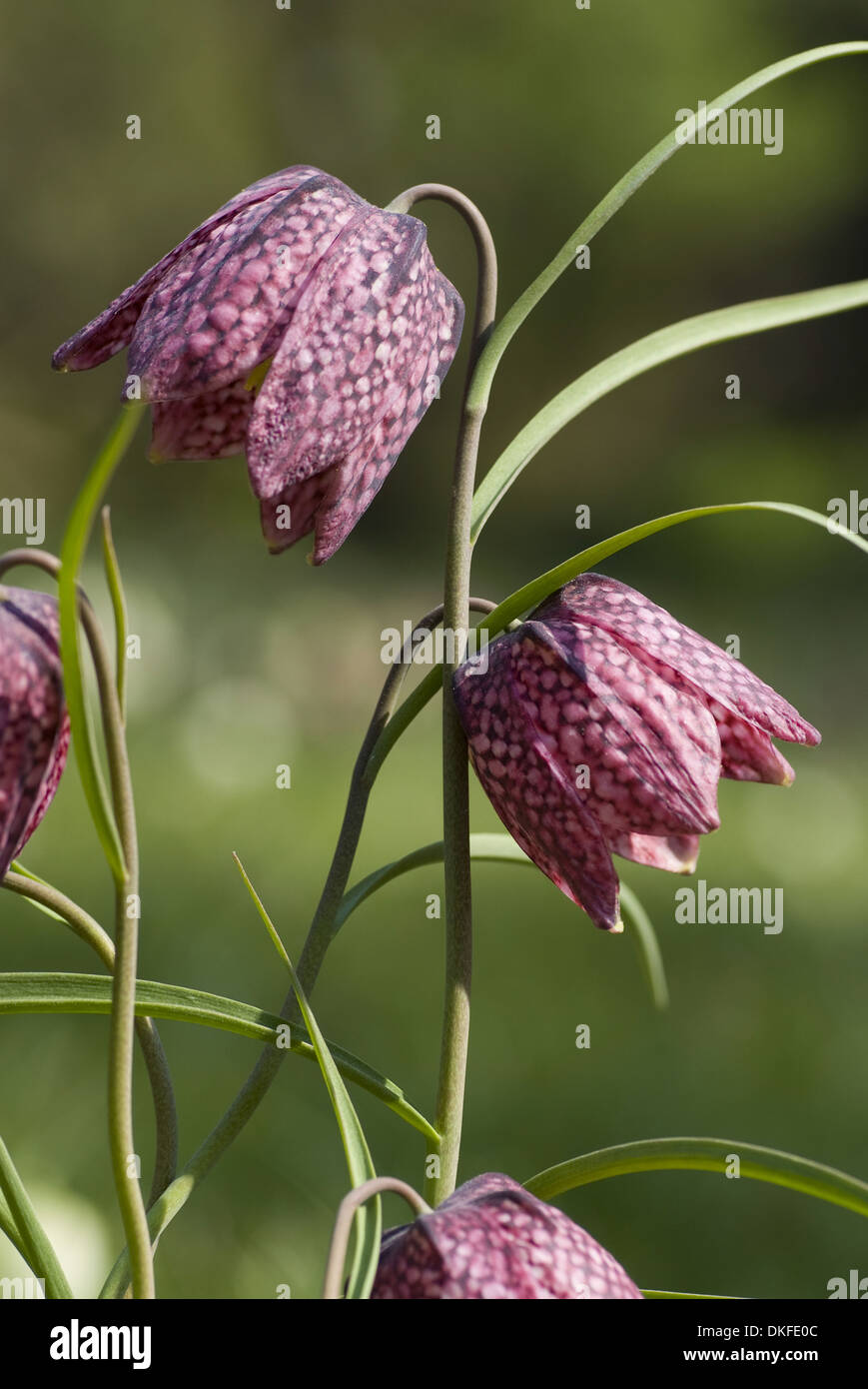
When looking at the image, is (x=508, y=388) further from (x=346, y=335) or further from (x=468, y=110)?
(x=346, y=335)

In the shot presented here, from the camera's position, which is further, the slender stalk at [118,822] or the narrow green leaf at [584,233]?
the narrow green leaf at [584,233]

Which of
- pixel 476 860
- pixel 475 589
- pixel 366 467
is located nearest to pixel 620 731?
pixel 366 467

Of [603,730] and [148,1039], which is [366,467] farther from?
[148,1039]

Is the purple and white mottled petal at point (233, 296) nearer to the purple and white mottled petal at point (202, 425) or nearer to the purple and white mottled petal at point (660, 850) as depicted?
the purple and white mottled petal at point (202, 425)

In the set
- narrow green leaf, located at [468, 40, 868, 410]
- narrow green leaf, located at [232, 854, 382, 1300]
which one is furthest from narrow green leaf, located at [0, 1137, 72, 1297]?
narrow green leaf, located at [468, 40, 868, 410]

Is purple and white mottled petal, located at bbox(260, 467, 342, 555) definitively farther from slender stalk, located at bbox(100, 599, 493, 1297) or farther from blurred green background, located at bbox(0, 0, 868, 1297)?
blurred green background, located at bbox(0, 0, 868, 1297)

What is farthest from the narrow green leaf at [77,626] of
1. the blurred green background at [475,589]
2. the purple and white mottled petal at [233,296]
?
the blurred green background at [475,589]
